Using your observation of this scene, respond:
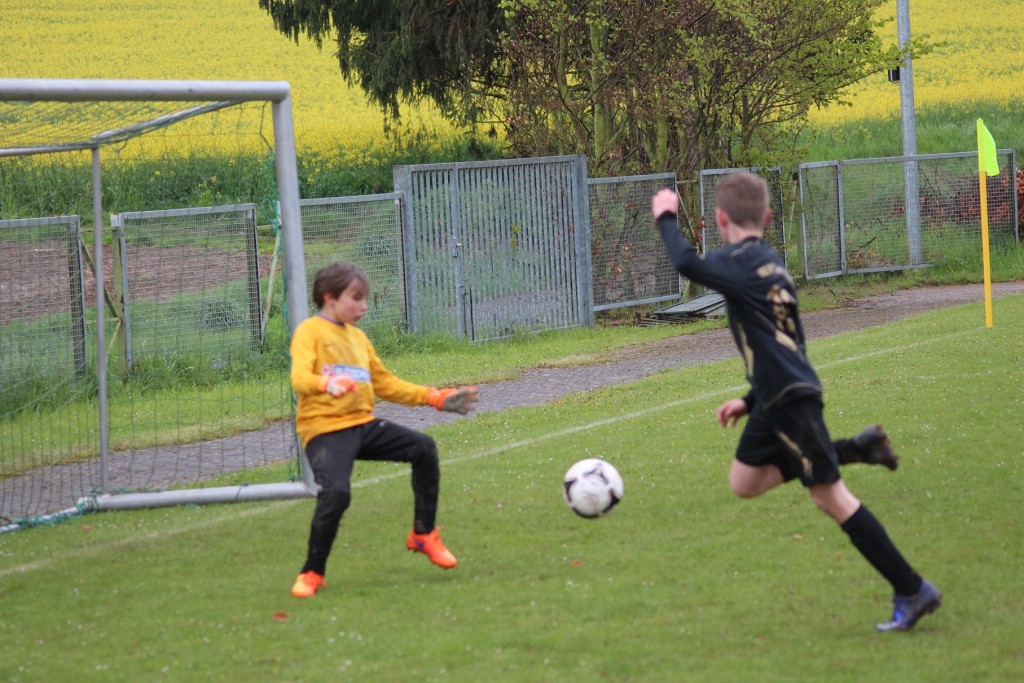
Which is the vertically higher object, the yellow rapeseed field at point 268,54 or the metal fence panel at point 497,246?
the yellow rapeseed field at point 268,54

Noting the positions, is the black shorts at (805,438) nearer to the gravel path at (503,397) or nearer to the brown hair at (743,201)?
the brown hair at (743,201)

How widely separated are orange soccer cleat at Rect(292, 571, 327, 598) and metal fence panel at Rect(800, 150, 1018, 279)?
1609cm

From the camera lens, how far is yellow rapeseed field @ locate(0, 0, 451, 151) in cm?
3988

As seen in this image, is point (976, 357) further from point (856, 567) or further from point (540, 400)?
point (856, 567)

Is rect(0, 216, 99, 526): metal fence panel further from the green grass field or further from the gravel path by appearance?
the green grass field

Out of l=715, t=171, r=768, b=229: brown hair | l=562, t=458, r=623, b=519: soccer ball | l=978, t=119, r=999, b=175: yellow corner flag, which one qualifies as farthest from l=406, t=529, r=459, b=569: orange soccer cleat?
l=978, t=119, r=999, b=175: yellow corner flag

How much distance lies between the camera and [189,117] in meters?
8.22

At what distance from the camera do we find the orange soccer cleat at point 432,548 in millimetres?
6086

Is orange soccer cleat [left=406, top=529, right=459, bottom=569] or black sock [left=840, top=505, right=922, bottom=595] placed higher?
black sock [left=840, top=505, right=922, bottom=595]

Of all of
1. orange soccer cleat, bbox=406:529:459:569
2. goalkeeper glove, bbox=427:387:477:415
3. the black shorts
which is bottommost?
orange soccer cleat, bbox=406:529:459:569

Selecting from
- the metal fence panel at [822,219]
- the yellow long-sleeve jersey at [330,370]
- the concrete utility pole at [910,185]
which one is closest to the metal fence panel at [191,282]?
the yellow long-sleeve jersey at [330,370]

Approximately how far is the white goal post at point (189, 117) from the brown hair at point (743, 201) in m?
3.31

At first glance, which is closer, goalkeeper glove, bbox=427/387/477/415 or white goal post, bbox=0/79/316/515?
goalkeeper glove, bbox=427/387/477/415

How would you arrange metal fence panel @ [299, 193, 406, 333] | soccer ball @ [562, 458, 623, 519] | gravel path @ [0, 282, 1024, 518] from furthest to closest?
metal fence panel @ [299, 193, 406, 333] → gravel path @ [0, 282, 1024, 518] → soccer ball @ [562, 458, 623, 519]
